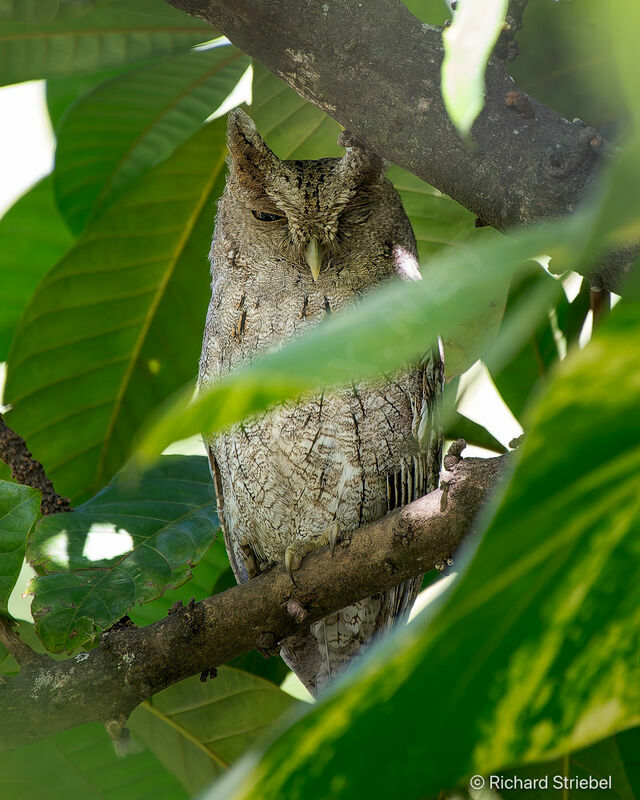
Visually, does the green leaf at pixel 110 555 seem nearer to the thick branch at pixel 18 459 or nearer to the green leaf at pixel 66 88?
the thick branch at pixel 18 459

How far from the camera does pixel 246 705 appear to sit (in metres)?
1.70

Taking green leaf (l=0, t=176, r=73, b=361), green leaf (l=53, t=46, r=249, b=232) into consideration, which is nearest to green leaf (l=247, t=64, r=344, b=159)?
green leaf (l=53, t=46, r=249, b=232)

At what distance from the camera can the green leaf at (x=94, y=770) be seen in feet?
5.19

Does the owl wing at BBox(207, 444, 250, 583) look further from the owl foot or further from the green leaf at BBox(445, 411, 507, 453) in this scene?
the green leaf at BBox(445, 411, 507, 453)

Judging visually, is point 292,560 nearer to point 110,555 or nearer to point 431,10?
point 110,555

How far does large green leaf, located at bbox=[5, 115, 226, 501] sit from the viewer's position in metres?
1.99

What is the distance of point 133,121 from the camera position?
6.54 feet

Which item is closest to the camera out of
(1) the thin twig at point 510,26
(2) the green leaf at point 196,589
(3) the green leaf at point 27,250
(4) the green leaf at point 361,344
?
(4) the green leaf at point 361,344

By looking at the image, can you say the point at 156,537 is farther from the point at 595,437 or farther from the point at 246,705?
the point at 595,437

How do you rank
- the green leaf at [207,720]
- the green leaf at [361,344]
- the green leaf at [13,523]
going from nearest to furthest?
the green leaf at [361,344], the green leaf at [13,523], the green leaf at [207,720]

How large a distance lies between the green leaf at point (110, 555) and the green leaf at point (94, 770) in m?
0.38

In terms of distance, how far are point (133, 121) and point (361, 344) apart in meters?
1.87

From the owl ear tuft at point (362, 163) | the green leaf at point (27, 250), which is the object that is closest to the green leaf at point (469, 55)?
the owl ear tuft at point (362, 163)

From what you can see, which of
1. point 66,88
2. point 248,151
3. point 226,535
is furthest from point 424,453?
point 66,88
